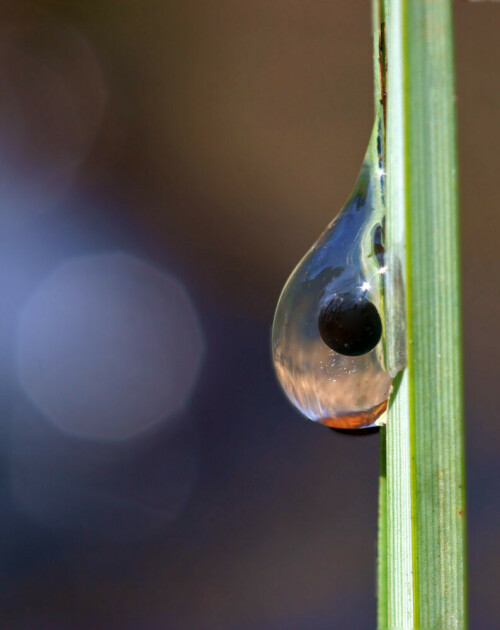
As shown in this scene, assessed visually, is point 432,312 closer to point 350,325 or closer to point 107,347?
point 350,325

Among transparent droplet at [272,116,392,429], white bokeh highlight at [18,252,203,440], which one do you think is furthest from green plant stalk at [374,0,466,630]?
white bokeh highlight at [18,252,203,440]

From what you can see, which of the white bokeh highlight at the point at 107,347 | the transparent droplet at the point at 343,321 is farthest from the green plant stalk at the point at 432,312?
the white bokeh highlight at the point at 107,347

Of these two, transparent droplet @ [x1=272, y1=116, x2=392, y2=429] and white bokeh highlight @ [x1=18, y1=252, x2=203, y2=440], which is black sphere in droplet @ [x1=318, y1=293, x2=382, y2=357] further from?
white bokeh highlight @ [x1=18, y1=252, x2=203, y2=440]

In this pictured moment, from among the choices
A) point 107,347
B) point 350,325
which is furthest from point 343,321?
point 107,347

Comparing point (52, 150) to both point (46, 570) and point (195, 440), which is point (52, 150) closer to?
point (195, 440)

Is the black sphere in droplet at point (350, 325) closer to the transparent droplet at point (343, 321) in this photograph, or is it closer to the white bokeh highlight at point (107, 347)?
the transparent droplet at point (343, 321)

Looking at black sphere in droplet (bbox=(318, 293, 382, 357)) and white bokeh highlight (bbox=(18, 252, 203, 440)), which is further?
white bokeh highlight (bbox=(18, 252, 203, 440))
